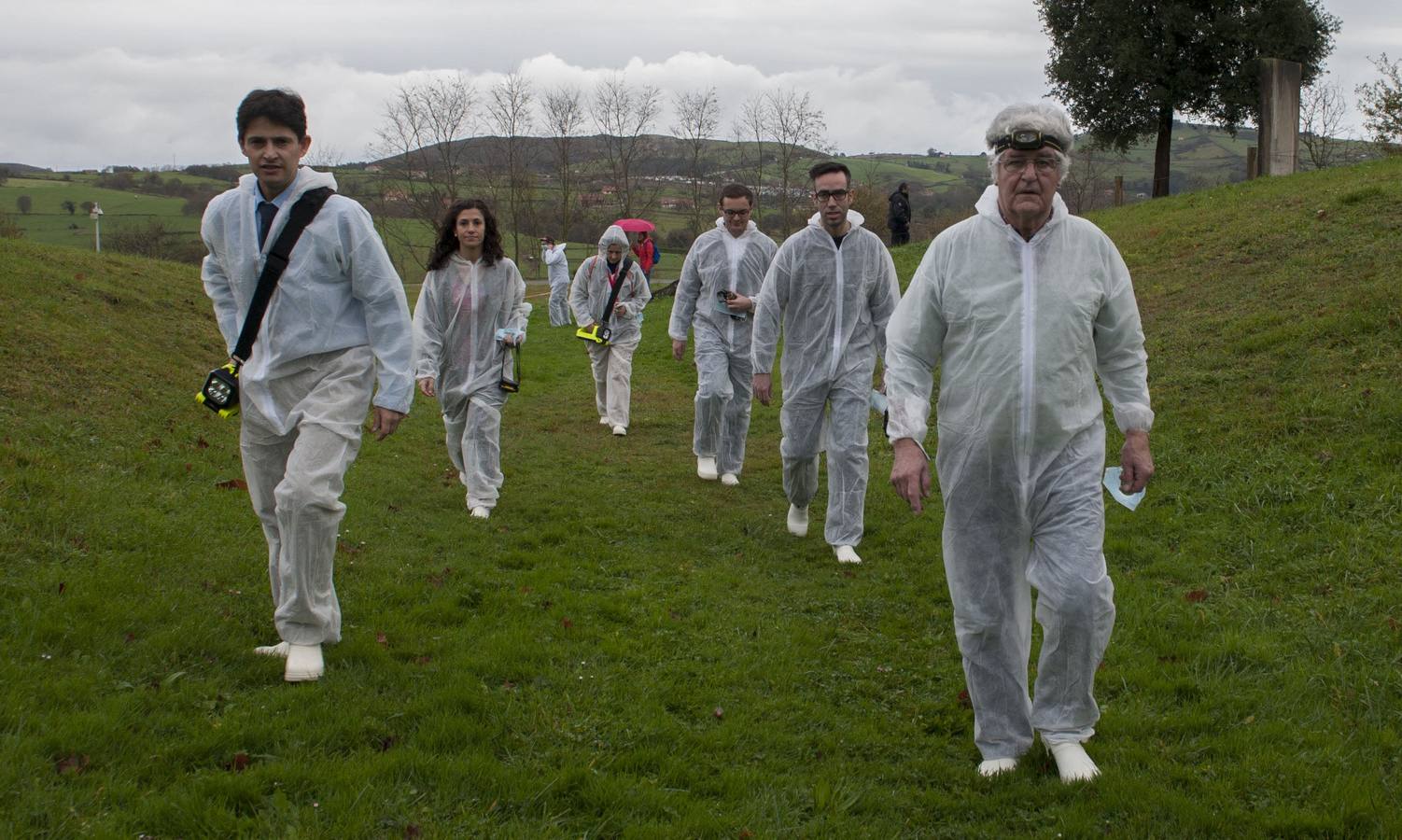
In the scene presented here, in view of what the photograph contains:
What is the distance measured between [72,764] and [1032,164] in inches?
142

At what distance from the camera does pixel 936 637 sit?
559 centimetres

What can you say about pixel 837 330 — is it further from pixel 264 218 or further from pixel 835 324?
pixel 264 218


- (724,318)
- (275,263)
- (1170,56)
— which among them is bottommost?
(724,318)

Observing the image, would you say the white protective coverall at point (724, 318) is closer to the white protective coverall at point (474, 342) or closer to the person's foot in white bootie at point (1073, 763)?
the white protective coverall at point (474, 342)

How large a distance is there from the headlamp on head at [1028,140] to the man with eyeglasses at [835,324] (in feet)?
10.8

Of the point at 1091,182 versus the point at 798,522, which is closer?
the point at 798,522

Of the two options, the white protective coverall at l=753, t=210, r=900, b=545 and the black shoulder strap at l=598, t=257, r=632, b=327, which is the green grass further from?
the black shoulder strap at l=598, t=257, r=632, b=327

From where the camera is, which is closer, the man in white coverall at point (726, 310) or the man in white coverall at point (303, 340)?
the man in white coverall at point (303, 340)

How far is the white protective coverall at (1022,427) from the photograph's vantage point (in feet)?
12.1

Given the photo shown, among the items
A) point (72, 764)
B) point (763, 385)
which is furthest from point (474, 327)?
point (72, 764)

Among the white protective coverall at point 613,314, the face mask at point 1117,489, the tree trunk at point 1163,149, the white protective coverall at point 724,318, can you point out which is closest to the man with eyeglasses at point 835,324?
the white protective coverall at point 724,318

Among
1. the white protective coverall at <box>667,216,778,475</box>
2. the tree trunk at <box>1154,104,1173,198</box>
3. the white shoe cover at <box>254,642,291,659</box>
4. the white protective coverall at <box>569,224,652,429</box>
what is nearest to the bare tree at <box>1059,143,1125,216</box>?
the tree trunk at <box>1154,104,1173,198</box>

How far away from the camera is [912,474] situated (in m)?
3.79

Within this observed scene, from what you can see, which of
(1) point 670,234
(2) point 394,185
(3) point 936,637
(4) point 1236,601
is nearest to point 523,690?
(3) point 936,637
